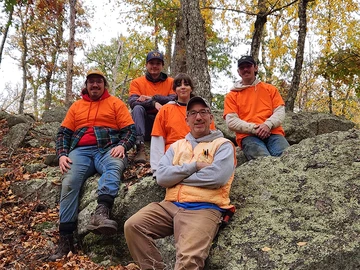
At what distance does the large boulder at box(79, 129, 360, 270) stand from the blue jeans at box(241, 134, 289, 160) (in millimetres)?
432

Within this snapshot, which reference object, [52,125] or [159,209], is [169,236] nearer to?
[159,209]

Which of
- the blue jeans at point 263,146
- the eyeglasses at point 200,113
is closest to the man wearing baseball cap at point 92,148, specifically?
the eyeglasses at point 200,113

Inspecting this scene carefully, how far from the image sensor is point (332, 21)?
58.4 ft

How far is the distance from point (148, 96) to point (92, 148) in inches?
72.3

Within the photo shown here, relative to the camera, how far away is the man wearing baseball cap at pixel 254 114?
199 inches

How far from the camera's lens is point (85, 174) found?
495 centimetres

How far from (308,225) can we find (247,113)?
262cm

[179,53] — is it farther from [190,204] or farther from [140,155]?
A: [190,204]

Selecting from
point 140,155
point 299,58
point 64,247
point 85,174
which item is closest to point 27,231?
point 64,247

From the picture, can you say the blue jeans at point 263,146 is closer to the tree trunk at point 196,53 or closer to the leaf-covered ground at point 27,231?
the leaf-covered ground at point 27,231

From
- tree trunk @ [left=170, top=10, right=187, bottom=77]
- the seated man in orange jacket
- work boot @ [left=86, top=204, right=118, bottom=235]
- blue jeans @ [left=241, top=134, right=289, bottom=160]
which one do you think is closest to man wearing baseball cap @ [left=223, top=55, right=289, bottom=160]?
blue jeans @ [left=241, top=134, right=289, bottom=160]

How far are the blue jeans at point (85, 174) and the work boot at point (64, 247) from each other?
231 mm

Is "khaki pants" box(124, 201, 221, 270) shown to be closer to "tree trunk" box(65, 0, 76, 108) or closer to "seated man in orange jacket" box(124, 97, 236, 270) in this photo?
"seated man in orange jacket" box(124, 97, 236, 270)

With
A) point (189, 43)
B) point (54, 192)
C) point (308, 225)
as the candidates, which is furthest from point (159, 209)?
point (189, 43)
